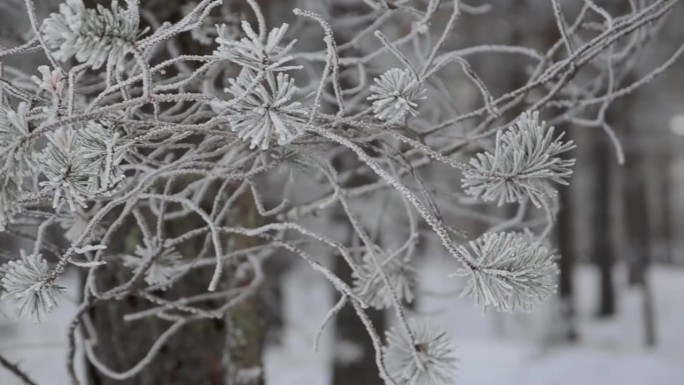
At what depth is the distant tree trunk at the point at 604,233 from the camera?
1520 centimetres

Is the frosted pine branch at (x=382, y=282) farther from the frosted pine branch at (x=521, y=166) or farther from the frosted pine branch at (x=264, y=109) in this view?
the frosted pine branch at (x=264, y=109)

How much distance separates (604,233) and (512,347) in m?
4.48

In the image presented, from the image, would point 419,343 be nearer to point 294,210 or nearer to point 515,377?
point 294,210

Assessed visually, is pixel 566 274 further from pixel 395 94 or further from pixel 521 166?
pixel 395 94

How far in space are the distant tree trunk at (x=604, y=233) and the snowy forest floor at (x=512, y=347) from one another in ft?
1.25

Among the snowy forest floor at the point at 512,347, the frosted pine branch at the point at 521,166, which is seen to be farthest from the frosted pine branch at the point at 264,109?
the snowy forest floor at the point at 512,347

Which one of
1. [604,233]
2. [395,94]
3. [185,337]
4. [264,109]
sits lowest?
[185,337]

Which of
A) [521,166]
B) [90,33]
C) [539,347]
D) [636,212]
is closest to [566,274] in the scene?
[539,347]

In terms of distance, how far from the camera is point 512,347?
1209cm

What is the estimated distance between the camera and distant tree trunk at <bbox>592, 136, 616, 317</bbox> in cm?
1520

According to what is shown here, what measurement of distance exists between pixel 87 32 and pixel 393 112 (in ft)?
2.30

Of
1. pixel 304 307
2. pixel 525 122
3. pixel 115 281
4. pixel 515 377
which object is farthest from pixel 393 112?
pixel 304 307

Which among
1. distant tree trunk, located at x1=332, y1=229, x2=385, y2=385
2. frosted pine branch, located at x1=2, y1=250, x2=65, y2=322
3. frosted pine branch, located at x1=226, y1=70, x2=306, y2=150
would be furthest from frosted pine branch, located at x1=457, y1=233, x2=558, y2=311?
distant tree trunk, located at x1=332, y1=229, x2=385, y2=385

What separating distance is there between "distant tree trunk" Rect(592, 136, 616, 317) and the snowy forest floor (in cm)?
38
